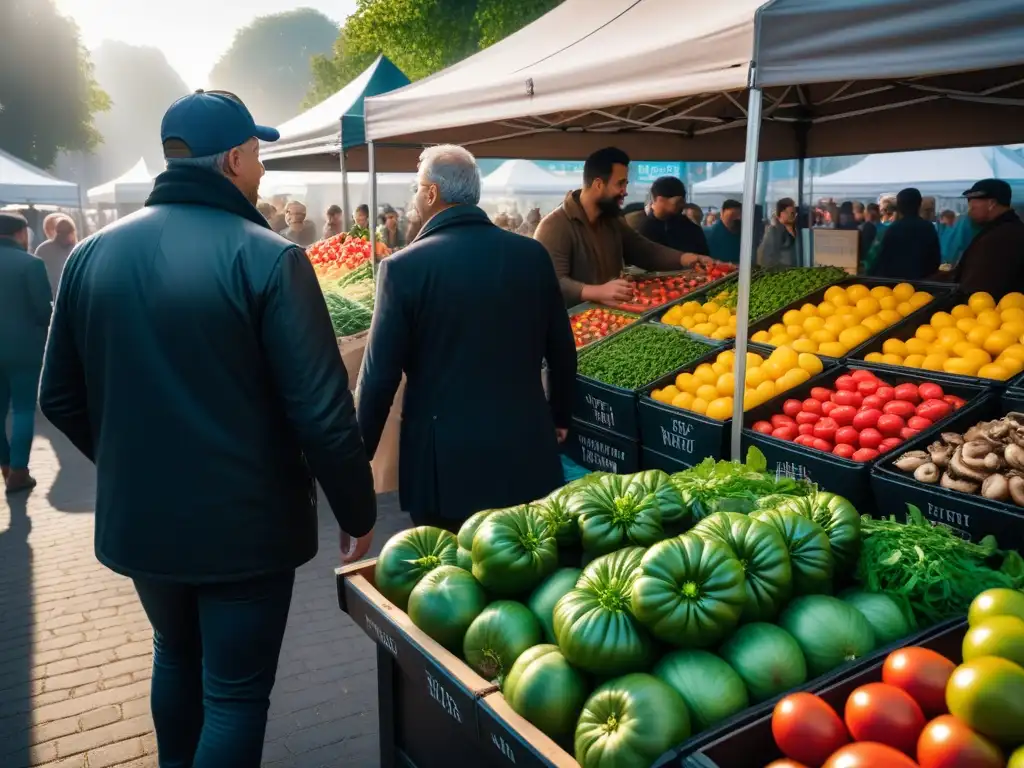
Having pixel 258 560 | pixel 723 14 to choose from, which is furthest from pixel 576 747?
pixel 723 14

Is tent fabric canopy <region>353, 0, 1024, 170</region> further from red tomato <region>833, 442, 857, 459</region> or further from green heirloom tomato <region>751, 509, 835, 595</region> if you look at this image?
green heirloom tomato <region>751, 509, 835, 595</region>

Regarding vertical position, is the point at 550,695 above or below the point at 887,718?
below

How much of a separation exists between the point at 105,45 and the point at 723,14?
4982 inches

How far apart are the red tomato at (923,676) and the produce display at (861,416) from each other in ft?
Result: 5.36

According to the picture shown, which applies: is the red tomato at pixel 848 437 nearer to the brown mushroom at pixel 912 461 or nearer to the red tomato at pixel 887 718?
the brown mushroom at pixel 912 461

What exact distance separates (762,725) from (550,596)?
594 millimetres

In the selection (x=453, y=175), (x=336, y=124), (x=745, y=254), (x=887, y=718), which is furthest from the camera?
(x=336, y=124)

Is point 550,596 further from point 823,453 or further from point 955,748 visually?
point 823,453

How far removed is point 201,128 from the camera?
85.7 inches

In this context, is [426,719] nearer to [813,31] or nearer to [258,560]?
[258,560]

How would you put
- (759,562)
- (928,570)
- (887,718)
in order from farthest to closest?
(928,570), (759,562), (887,718)

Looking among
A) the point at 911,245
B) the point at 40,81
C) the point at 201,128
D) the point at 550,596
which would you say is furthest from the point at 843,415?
the point at 40,81

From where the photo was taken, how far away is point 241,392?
2.15 metres

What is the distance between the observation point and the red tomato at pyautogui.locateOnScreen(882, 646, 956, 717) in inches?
60.0
